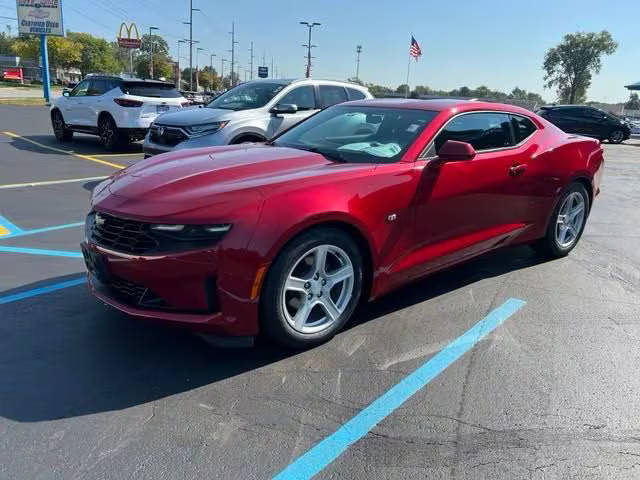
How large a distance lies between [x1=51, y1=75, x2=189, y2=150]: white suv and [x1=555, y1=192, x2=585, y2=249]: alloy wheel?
9193mm

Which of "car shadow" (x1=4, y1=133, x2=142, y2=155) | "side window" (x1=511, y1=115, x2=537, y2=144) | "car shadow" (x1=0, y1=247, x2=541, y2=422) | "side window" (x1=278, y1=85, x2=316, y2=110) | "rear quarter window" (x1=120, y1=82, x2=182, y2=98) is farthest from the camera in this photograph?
"car shadow" (x1=4, y1=133, x2=142, y2=155)

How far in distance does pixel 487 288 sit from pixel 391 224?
147cm

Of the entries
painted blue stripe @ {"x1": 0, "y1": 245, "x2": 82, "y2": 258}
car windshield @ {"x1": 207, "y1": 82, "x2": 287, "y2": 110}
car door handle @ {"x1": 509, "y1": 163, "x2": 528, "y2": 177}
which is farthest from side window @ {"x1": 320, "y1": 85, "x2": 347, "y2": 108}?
painted blue stripe @ {"x1": 0, "y1": 245, "x2": 82, "y2": 258}

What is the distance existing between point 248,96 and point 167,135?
157 cm

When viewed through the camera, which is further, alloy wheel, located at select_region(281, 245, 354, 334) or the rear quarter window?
the rear quarter window

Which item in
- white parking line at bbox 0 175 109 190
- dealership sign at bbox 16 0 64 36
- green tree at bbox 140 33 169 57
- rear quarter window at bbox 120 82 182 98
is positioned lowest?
white parking line at bbox 0 175 109 190

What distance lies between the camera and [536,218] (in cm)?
494

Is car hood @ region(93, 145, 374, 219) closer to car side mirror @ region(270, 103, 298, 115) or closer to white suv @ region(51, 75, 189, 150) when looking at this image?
car side mirror @ region(270, 103, 298, 115)

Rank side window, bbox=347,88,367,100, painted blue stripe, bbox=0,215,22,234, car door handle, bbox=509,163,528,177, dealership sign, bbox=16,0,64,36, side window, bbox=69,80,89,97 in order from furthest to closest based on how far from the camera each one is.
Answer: dealership sign, bbox=16,0,64,36 < side window, bbox=69,80,89,97 < side window, bbox=347,88,367,100 < painted blue stripe, bbox=0,215,22,234 < car door handle, bbox=509,163,528,177

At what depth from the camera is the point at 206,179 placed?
333cm

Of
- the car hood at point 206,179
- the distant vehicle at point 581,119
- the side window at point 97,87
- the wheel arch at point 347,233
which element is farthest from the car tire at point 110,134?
the distant vehicle at point 581,119

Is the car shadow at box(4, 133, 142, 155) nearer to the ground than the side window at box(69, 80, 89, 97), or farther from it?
nearer to the ground

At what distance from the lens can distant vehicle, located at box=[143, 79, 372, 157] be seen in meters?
8.00

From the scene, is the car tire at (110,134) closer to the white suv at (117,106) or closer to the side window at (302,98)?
the white suv at (117,106)
